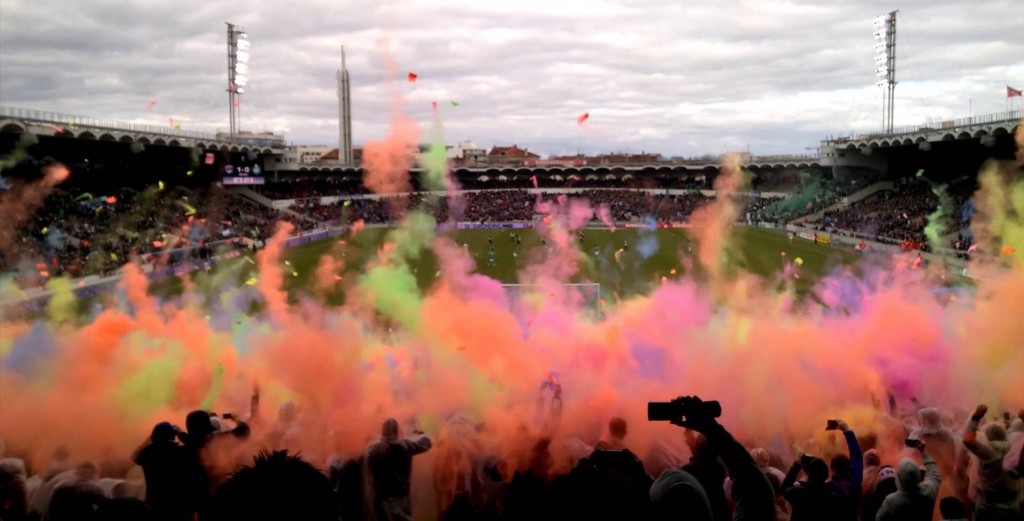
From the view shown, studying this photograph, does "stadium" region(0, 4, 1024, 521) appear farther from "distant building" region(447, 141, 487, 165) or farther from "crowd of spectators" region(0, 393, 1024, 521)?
"distant building" region(447, 141, 487, 165)

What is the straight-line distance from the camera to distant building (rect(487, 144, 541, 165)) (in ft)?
267

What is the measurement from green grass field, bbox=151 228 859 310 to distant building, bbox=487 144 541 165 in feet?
110

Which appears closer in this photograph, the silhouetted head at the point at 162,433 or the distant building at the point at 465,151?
the silhouetted head at the point at 162,433

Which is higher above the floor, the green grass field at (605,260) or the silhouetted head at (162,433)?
the silhouetted head at (162,433)

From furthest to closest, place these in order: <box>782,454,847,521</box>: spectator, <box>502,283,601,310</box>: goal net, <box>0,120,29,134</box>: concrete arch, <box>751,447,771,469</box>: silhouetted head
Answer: <box>0,120,29,134</box>: concrete arch
<box>502,283,601,310</box>: goal net
<box>751,447,771,469</box>: silhouetted head
<box>782,454,847,521</box>: spectator

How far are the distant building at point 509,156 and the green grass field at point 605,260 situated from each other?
110 feet

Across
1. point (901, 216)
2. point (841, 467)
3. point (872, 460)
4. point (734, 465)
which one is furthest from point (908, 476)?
point (901, 216)

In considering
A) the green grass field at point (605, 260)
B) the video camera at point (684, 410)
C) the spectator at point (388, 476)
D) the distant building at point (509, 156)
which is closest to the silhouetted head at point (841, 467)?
the video camera at point (684, 410)

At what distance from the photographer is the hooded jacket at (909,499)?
4.40 metres

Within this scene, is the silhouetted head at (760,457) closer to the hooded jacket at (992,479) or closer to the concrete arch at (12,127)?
the hooded jacket at (992,479)

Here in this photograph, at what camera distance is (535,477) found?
5617 mm

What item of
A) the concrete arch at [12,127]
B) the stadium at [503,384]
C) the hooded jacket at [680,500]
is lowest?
the stadium at [503,384]

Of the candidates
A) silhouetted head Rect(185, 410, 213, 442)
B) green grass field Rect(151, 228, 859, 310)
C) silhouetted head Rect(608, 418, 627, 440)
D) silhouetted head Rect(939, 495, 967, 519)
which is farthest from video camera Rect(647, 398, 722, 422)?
green grass field Rect(151, 228, 859, 310)

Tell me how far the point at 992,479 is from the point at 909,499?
1222 millimetres
